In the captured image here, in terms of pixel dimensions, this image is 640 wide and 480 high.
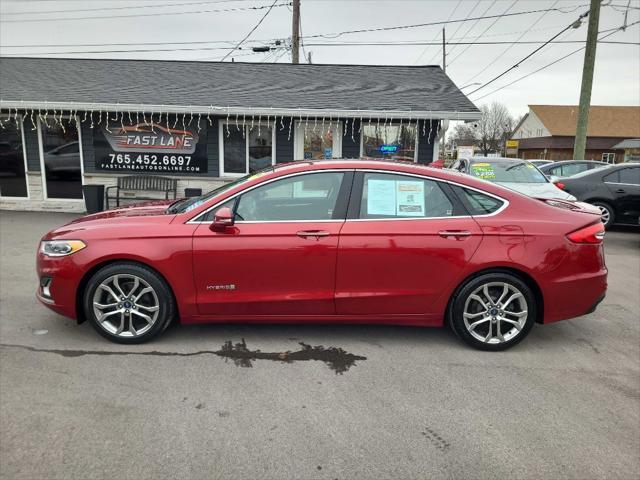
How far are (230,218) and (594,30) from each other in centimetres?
1531

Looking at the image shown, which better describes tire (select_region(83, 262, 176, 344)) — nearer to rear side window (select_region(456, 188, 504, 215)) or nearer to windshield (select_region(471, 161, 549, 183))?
rear side window (select_region(456, 188, 504, 215))

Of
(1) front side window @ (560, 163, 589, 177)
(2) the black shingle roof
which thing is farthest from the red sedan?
(1) front side window @ (560, 163, 589, 177)

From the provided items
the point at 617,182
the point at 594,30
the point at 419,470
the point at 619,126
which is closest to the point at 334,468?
the point at 419,470

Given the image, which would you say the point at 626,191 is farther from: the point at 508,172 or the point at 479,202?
the point at 479,202

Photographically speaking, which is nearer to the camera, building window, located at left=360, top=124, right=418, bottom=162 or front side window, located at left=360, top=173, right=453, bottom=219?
front side window, located at left=360, top=173, right=453, bottom=219

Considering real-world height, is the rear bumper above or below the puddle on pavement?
above

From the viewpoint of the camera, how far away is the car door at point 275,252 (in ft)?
12.8

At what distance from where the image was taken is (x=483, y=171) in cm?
970

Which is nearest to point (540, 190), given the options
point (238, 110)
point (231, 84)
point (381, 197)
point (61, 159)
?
point (381, 197)

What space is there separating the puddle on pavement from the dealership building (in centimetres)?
795

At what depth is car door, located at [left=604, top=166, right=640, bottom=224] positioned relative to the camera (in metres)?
10.1

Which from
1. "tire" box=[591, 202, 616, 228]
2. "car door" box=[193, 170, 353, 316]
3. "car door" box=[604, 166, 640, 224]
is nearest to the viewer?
"car door" box=[193, 170, 353, 316]

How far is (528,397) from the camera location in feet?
11.1

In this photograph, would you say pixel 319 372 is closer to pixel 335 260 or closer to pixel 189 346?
pixel 335 260
